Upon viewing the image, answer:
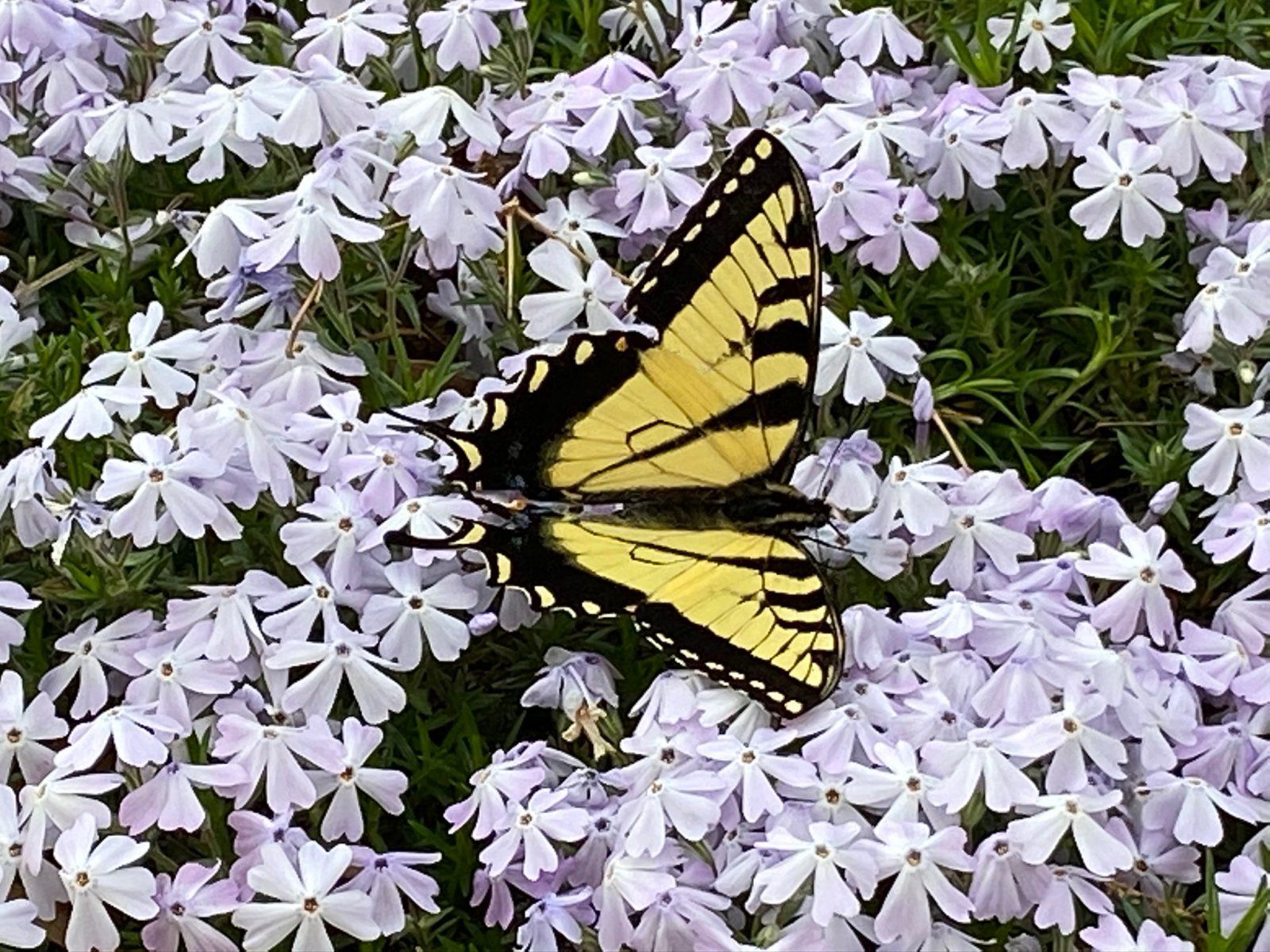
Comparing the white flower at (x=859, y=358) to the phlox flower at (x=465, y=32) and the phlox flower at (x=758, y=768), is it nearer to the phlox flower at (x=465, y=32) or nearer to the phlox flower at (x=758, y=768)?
the phlox flower at (x=758, y=768)

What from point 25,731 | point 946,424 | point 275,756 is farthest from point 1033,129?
point 25,731

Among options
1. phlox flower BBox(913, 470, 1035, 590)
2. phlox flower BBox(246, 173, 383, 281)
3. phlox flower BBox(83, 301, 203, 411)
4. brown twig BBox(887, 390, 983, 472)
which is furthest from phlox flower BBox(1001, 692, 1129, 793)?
phlox flower BBox(83, 301, 203, 411)

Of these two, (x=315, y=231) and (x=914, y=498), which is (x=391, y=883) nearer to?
(x=914, y=498)

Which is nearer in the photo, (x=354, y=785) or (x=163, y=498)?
(x=354, y=785)

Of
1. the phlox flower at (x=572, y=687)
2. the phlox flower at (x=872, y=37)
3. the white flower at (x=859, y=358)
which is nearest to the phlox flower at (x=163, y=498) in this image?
the phlox flower at (x=572, y=687)

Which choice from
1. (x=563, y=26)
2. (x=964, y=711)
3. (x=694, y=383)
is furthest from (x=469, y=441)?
(x=563, y=26)

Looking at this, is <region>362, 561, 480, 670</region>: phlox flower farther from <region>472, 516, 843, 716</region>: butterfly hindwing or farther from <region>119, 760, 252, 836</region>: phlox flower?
<region>119, 760, 252, 836</region>: phlox flower
